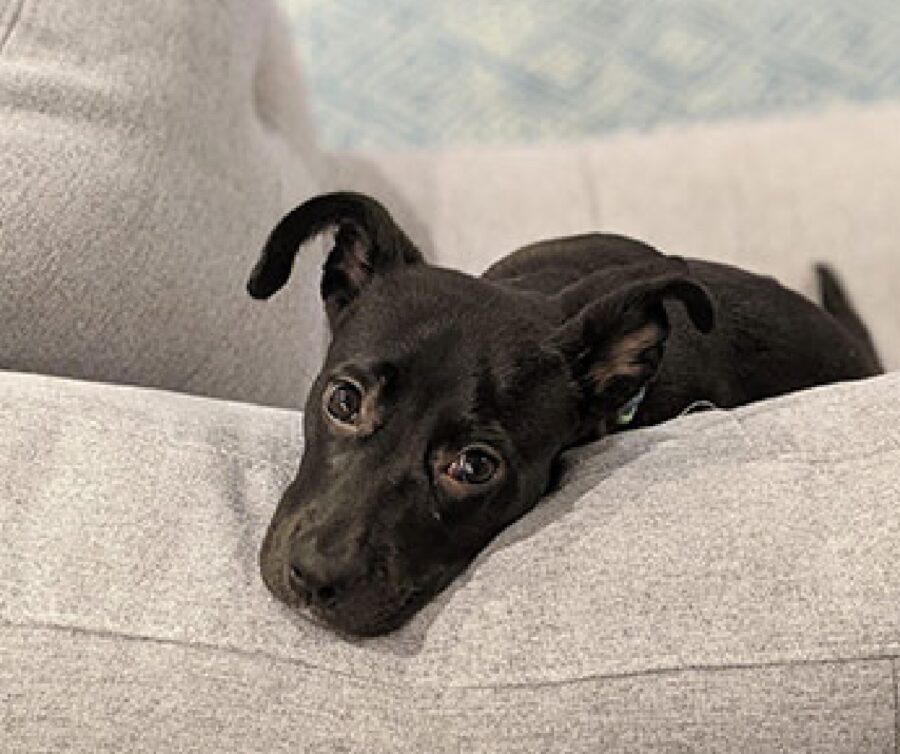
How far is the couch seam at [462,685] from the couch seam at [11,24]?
70 centimetres

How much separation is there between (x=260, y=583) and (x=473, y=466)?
216 mm

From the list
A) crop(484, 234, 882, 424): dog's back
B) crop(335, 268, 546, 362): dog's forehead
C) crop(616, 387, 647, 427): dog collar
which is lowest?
crop(484, 234, 882, 424): dog's back

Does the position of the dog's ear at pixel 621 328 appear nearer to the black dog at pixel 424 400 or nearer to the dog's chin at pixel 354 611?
the black dog at pixel 424 400

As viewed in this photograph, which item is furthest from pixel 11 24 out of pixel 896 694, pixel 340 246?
pixel 896 694

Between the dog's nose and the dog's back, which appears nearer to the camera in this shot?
the dog's nose

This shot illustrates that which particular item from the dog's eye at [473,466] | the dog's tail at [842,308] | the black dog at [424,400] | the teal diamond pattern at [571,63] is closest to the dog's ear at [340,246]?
the black dog at [424,400]

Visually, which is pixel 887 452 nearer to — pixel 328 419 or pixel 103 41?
pixel 328 419

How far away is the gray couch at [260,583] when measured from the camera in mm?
907

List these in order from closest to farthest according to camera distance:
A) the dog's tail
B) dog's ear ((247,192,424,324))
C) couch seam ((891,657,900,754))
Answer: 1. couch seam ((891,657,900,754))
2. dog's ear ((247,192,424,324))
3. the dog's tail

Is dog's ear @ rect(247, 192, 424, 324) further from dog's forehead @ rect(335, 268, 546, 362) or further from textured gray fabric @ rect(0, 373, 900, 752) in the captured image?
textured gray fabric @ rect(0, 373, 900, 752)

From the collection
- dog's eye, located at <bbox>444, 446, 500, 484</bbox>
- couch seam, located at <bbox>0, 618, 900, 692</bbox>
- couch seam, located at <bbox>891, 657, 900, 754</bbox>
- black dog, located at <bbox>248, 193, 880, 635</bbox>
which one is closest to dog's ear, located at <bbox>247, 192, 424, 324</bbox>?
black dog, located at <bbox>248, 193, 880, 635</bbox>

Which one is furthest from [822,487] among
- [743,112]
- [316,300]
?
[743,112]

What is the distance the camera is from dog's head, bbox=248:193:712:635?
1034mm

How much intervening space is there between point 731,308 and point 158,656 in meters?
0.90
